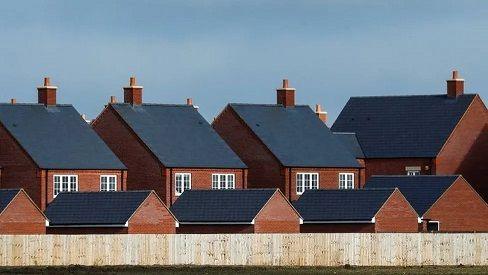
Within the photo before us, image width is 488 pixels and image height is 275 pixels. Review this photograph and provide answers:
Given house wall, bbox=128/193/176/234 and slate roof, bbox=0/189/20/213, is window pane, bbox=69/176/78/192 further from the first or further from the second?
slate roof, bbox=0/189/20/213

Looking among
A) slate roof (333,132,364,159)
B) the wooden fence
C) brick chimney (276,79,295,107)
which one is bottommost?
the wooden fence

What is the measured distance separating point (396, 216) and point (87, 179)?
1971 centimetres

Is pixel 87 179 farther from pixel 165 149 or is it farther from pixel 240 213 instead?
pixel 240 213

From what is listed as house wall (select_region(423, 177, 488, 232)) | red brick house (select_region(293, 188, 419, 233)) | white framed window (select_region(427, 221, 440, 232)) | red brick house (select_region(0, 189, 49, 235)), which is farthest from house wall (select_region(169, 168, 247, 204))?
house wall (select_region(423, 177, 488, 232))

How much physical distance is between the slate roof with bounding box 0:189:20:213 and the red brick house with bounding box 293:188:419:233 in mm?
19011

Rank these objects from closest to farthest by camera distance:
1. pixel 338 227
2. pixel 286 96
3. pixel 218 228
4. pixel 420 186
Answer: pixel 218 228
pixel 338 227
pixel 420 186
pixel 286 96

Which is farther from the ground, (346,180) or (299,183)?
(346,180)

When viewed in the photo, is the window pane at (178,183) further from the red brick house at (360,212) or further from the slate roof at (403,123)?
the slate roof at (403,123)

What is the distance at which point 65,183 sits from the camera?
11519cm

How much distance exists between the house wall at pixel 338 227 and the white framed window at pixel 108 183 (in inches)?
490

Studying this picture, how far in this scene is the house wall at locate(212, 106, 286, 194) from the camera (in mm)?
123750

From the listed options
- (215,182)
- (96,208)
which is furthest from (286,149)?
(96,208)

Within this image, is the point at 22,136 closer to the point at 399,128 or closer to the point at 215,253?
the point at 215,253

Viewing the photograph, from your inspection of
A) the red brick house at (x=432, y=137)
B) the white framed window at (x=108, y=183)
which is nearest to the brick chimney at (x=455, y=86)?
the red brick house at (x=432, y=137)
